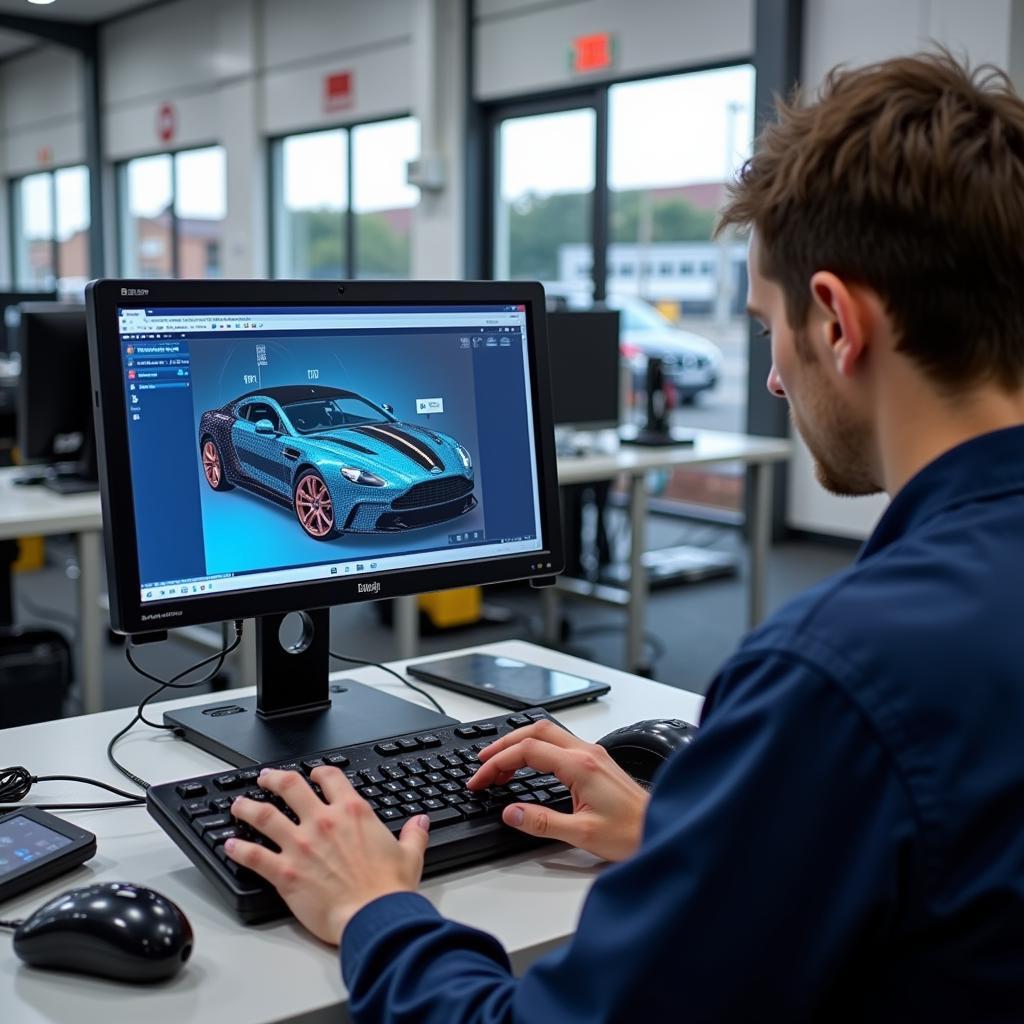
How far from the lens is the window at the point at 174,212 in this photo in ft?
29.0

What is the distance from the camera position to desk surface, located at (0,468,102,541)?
262 cm

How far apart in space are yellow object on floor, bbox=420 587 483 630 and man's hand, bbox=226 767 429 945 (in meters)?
3.31

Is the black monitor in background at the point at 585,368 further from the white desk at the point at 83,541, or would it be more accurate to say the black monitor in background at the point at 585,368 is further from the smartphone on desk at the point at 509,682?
the smartphone on desk at the point at 509,682

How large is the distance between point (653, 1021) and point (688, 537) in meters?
5.52

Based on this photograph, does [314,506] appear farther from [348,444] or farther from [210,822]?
[210,822]

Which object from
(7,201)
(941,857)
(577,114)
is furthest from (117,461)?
(7,201)

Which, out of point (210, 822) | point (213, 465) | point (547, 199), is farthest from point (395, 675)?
point (547, 199)

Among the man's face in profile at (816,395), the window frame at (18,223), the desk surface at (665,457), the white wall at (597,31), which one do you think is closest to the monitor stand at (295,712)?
the man's face in profile at (816,395)

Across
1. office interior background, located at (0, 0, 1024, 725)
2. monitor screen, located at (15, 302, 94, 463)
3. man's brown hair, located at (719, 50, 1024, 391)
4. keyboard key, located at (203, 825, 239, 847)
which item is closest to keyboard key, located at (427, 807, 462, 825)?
keyboard key, located at (203, 825, 239, 847)

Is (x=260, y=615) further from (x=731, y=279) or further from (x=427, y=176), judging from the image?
(x=427, y=176)

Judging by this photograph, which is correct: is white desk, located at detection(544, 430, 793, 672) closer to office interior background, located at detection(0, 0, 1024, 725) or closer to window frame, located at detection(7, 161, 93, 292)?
office interior background, located at detection(0, 0, 1024, 725)

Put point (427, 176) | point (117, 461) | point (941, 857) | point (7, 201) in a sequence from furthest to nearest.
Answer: point (7, 201) < point (427, 176) < point (117, 461) < point (941, 857)

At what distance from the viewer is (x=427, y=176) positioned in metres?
6.71

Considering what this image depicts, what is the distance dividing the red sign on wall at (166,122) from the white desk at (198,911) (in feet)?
27.7
